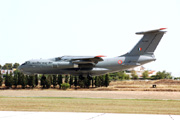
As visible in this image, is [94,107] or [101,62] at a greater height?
[101,62]

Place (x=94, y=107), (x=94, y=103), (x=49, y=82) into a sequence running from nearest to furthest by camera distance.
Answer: (x=94, y=107) < (x=94, y=103) < (x=49, y=82)

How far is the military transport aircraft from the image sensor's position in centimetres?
5022

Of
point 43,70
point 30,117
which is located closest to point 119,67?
point 43,70

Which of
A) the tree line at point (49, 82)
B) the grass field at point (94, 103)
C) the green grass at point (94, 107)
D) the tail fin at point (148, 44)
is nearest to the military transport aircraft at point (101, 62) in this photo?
the tail fin at point (148, 44)

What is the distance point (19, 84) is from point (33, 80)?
12.4 ft

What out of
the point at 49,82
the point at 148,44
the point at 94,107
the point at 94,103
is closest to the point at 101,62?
the point at 148,44

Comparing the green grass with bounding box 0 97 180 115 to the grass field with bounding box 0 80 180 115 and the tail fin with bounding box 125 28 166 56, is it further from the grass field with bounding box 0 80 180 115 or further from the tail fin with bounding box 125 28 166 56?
the tail fin with bounding box 125 28 166 56

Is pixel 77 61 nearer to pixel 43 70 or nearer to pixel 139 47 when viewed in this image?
pixel 43 70

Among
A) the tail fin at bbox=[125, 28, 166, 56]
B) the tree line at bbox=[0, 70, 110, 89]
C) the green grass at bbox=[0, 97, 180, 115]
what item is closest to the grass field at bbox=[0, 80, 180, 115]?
the green grass at bbox=[0, 97, 180, 115]

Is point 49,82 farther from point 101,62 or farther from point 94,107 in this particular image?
point 94,107

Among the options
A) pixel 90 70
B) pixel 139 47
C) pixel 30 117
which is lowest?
pixel 30 117

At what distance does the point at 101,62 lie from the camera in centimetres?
5131

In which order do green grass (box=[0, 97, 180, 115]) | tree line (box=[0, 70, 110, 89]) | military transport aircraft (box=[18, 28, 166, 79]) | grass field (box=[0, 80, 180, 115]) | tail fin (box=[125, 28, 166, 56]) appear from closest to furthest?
green grass (box=[0, 97, 180, 115]) → grass field (box=[0, 80, 180, 115]) → military transport aircraft (box=[18, 28, 166, 79]) → tail fin (box=[125, 28, 166, 56]) → tree line (box=[0, 70, 110, 89])

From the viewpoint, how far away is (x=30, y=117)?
13.4 m
